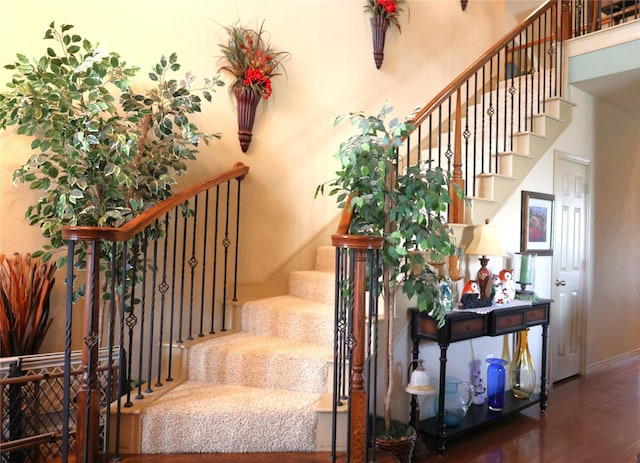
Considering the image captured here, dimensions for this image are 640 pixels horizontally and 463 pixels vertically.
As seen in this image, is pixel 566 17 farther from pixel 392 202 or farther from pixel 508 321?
pixel 392 202

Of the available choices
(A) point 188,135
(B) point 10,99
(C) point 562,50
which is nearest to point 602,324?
(C) point 562,50

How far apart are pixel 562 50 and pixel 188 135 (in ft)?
12.2

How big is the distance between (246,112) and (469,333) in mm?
2326

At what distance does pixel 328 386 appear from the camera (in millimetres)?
2633

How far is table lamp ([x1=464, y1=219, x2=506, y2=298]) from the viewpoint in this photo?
3.21 m

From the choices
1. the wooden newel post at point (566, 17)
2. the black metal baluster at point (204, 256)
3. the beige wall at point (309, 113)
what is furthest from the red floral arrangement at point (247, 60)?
the wooden newel post at point (566, 17)

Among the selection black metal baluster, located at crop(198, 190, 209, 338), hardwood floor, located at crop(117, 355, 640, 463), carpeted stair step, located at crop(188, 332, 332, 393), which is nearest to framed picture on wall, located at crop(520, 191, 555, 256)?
hardwood floor, located at crop(117, 355, 640, 463)

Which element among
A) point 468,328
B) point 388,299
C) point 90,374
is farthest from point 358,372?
point 90,374

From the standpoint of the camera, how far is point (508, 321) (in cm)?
332

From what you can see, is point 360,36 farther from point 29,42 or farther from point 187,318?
point 187,318

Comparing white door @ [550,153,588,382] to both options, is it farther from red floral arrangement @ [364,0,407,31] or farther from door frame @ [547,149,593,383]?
red floral arrangement @ [364,0,407,31]

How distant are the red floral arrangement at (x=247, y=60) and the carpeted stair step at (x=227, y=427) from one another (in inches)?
91.5

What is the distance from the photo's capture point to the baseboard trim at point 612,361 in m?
4.86

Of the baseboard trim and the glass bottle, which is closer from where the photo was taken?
the glass bottle
